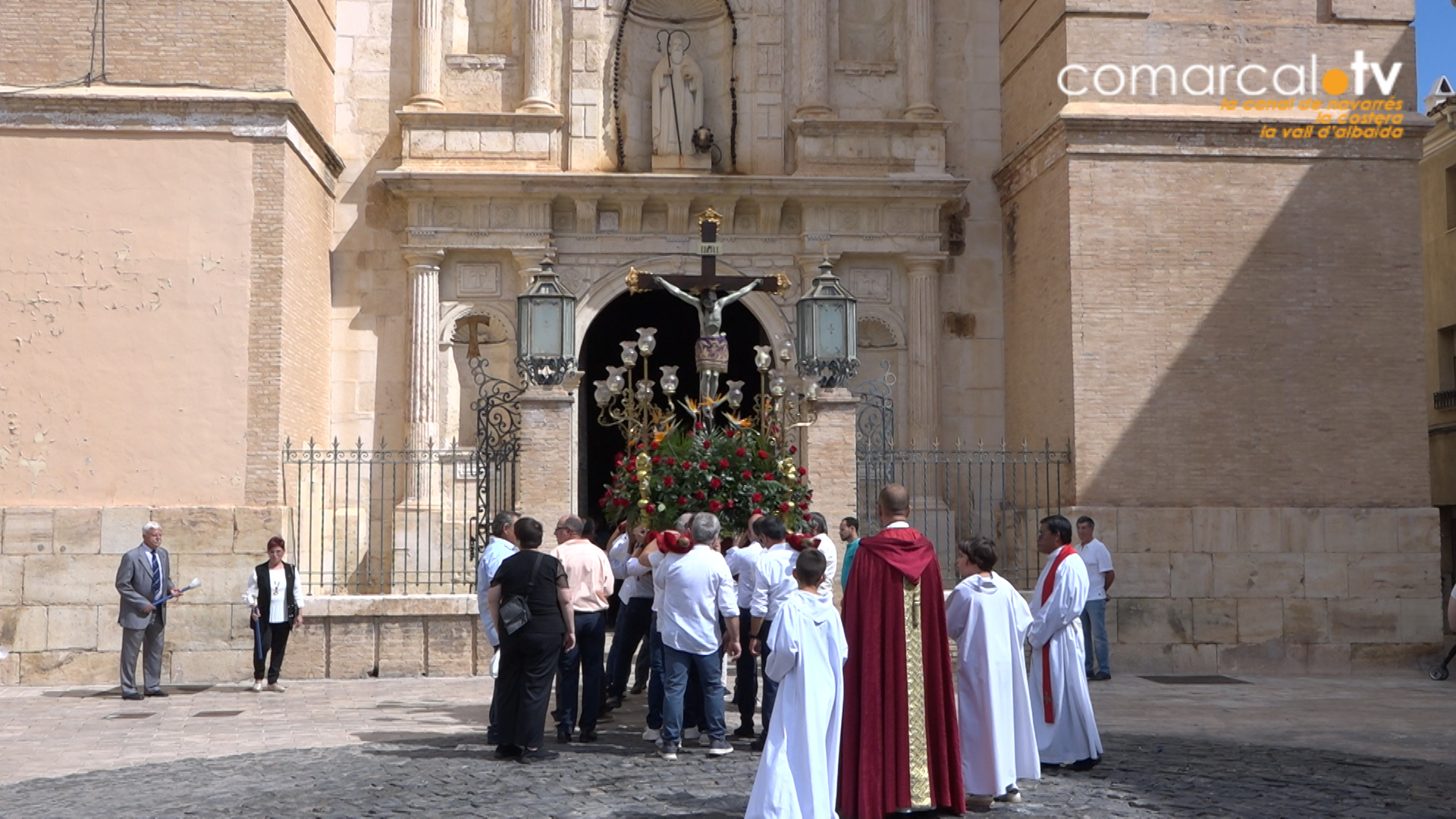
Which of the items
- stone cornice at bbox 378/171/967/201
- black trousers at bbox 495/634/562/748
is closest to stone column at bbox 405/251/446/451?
stone cornice at bbox 378/171/967/201

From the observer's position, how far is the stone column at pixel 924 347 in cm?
1664

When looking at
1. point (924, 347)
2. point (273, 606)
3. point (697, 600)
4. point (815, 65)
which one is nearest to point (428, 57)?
point (815, 65)

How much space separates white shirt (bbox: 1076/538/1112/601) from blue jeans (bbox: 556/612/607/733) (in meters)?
5.50

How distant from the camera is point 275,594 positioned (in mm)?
12258

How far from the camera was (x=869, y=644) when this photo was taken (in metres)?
6.98

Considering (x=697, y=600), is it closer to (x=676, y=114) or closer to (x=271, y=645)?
(x=271, y=645)

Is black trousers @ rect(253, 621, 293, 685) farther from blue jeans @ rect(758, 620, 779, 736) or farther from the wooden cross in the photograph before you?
blue jeans @ rect(758, 620, 779, 736)

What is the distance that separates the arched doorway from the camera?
18.8 m

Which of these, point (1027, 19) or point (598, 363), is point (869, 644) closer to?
point (1027, 19)

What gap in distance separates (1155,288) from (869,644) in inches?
351

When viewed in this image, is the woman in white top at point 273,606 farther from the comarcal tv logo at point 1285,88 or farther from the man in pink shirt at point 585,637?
the comarcal tv logo at point 1285,88

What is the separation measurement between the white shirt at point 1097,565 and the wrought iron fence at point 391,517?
540 cm

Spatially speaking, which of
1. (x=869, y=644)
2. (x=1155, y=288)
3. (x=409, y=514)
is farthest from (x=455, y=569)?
(x=869, y=644)

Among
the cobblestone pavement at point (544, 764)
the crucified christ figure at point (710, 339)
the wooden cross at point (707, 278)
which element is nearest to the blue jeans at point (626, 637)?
the cobblestone pavement at point (544, 764)
